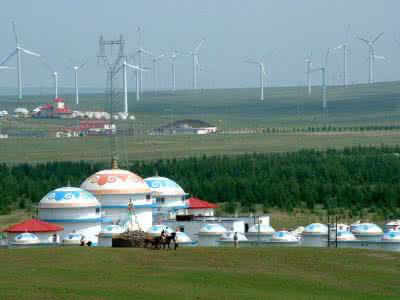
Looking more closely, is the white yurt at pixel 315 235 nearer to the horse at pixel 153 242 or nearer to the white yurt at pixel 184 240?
the white yurt at pixel 184 240

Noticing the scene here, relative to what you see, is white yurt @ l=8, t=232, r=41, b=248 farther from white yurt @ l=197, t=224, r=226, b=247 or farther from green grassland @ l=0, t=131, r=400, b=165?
green grassland @ l=0, t=131, r=400, b=165

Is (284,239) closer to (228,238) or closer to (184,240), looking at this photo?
(228,238)

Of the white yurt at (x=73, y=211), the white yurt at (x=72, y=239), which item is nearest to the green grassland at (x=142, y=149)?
the white yurt at (x=73, y=211)

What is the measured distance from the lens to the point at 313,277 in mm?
44781

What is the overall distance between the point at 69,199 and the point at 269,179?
46.1m

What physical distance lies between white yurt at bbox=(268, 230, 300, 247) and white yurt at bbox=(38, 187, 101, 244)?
9044mm

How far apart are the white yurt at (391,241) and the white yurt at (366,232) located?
7.99 feet

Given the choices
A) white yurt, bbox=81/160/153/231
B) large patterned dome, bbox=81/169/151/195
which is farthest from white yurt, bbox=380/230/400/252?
large patterned dome, bbox=81/169/151/195

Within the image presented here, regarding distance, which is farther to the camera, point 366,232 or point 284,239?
point 366,232

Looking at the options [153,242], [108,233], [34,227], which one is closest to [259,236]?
[108,233]

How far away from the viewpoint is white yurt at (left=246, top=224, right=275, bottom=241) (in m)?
73.1

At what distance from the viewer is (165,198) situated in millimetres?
80812

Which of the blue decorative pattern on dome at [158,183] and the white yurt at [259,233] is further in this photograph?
the blue decorative pattern on dome at [158,183]

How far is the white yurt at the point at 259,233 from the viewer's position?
7306 cm
